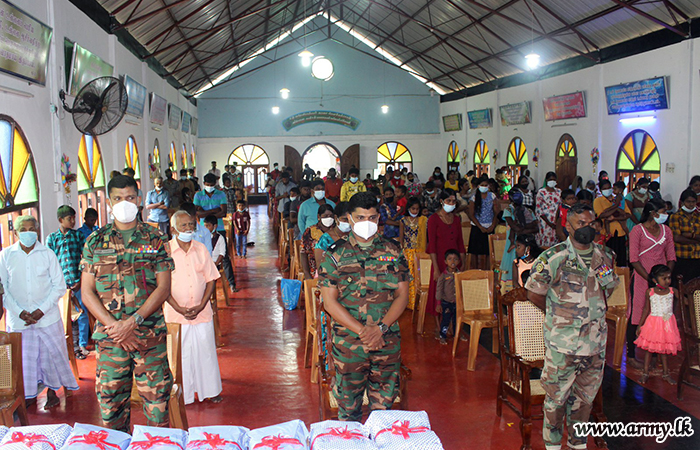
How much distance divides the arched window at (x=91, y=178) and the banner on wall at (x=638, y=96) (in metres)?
9.73

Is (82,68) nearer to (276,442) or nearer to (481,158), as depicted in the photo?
(276,442)

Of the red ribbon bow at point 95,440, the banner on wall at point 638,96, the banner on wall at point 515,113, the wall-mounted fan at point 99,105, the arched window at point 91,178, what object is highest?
the banner on wall at point 515,113

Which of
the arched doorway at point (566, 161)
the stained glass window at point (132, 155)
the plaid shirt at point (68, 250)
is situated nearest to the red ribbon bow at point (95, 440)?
the plaid shirt at point (68, 250)

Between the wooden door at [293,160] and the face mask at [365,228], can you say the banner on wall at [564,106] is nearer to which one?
the wooden door at [293,160]

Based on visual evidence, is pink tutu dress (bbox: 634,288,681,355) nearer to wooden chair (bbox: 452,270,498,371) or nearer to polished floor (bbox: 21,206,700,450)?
polished floor (bbox: 21,206,700,450)

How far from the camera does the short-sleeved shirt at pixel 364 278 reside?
325 centimetres

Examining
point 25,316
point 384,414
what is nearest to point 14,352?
point 25,316

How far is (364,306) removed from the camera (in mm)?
3262

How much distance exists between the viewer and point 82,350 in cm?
593

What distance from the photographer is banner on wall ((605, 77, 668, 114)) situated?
35.8ft

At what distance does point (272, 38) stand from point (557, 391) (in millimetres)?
19554

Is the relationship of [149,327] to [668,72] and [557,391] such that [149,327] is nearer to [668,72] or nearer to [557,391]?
[557,391]

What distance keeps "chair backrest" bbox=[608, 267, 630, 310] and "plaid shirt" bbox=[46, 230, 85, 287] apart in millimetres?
5047

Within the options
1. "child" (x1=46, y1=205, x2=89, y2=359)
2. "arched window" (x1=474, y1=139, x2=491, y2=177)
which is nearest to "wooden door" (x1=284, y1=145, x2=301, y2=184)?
"arched window" (x1=474, y1=139, x2=491, y2=177)
